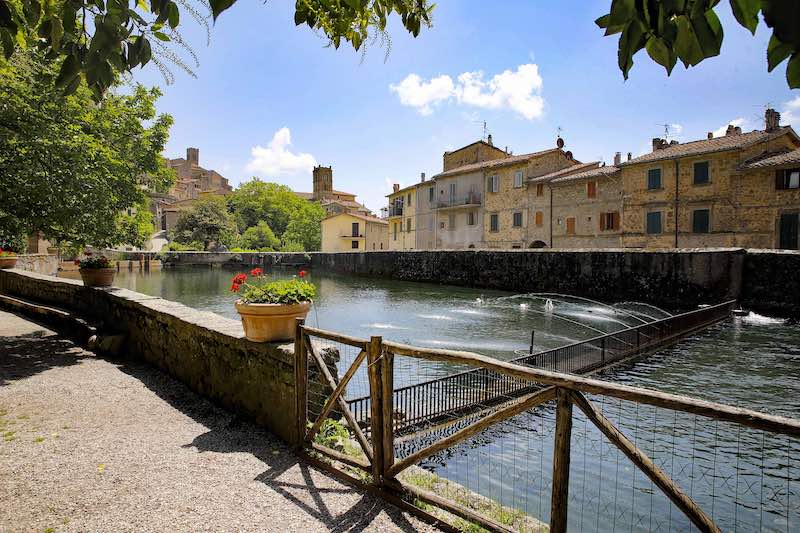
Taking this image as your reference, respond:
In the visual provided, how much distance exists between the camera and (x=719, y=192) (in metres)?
27.2

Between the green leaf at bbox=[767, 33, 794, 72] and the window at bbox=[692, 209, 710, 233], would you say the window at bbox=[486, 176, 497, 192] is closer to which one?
the window at bbox=[692, 209, 710, 233]

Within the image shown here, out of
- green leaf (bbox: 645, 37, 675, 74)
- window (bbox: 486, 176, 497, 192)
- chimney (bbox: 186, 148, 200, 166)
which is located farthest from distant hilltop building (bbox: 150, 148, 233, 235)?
green leaf (bbox: 645, 37, 675, 74)

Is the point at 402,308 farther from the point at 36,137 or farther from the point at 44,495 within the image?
the point at 44,495

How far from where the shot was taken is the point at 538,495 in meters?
5.73

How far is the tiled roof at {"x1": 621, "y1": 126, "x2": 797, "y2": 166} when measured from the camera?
1051 inches

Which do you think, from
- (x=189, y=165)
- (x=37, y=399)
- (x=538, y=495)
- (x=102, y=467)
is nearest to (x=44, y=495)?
(x=102, y=467)

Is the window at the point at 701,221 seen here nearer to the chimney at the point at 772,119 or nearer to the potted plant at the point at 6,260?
the chimney at the point at 772,119

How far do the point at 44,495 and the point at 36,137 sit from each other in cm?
619

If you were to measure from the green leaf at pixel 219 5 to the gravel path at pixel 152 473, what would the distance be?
2888 mm

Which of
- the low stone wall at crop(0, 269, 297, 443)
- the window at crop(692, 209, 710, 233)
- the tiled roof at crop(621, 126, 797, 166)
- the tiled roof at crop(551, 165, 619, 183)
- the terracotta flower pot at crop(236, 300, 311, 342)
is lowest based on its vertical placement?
the low stone wall at crop(0, 269, 297, 443)

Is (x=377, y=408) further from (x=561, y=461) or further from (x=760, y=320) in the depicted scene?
(x=760, y=320)

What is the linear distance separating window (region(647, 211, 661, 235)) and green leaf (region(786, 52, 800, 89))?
108ft

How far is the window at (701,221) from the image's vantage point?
27750 millimetres

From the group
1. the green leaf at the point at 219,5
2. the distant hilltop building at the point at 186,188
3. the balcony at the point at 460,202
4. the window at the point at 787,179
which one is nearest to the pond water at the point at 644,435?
the green leaf at the point at 219,5
